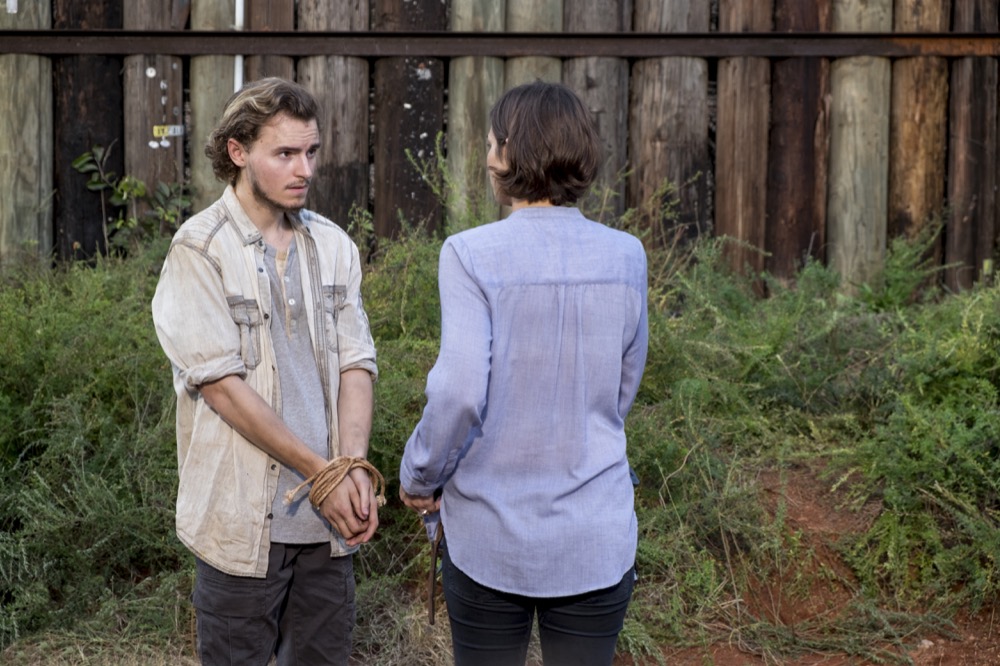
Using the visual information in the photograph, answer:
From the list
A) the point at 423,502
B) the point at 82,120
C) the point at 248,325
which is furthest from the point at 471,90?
the point at 423,502

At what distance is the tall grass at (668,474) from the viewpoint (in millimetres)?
4625

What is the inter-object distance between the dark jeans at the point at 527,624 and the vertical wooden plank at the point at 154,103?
4685 mm

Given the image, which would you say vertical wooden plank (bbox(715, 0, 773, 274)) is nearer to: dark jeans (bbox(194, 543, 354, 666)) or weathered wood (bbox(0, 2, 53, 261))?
weathered wood (bbox(0, 2, 53, 261))

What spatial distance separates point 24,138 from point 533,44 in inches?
115

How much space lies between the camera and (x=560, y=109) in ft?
9.14

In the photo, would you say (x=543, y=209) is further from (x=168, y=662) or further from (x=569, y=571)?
(x=168, y=662)

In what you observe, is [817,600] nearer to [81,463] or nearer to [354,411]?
[354,411]

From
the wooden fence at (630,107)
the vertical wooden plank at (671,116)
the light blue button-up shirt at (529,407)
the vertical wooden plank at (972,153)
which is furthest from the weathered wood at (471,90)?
the light blue button-up shirt at (529,407)

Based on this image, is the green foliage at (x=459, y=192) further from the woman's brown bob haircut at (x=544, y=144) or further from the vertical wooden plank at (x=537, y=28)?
the woman's brown bob haircut at (x=544, y=144)

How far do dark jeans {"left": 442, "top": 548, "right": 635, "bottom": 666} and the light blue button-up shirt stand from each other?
0.19 ft

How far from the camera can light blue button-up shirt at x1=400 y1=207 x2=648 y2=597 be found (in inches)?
106

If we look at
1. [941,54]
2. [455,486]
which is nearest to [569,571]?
[455,486]

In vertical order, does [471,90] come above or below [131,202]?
above

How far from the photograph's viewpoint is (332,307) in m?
3.31
